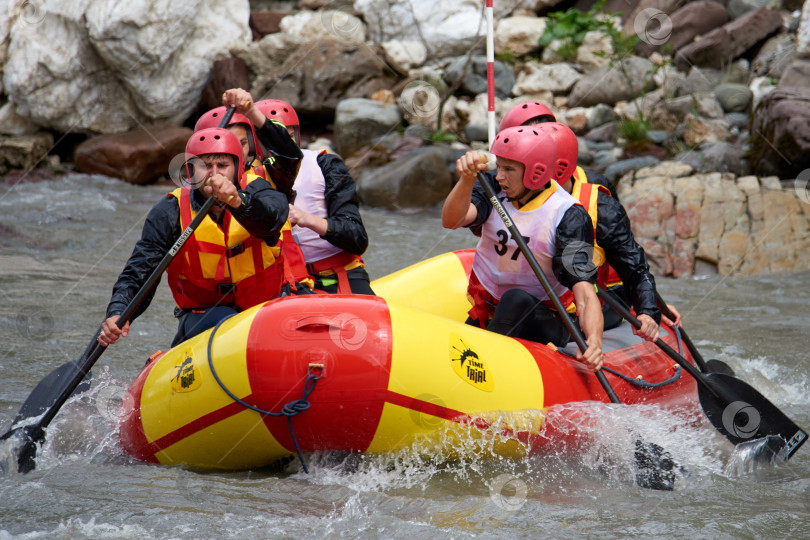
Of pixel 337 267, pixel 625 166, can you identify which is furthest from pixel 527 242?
pixel 625 166

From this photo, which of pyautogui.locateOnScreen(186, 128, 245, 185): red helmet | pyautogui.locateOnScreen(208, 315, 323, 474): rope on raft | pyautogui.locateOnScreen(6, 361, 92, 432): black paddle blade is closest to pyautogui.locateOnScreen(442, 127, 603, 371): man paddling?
pyautogui.locateOnScreen(186, 128, 245, 185): red helmet

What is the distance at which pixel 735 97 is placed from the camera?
9.98 m

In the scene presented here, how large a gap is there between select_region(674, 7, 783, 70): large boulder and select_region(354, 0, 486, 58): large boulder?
308 centimetres

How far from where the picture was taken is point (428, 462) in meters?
3.25

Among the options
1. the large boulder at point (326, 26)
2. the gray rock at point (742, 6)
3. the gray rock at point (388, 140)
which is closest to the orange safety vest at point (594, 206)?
the gray rock at point (388, 140)

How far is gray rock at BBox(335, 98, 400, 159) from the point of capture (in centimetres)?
1084

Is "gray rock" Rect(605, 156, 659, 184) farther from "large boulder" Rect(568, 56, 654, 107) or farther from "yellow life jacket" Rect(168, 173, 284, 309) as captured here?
"yellow life jacket" Rect(168, 173, 284, 309)

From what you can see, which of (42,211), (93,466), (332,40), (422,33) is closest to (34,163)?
(42,211)

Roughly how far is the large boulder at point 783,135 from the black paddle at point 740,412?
4868mm

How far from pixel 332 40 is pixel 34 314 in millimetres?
7405

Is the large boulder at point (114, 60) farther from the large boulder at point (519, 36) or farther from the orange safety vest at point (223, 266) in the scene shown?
the orange safety vest at point (223, 266)

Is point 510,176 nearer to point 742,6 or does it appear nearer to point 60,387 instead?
point 60,387

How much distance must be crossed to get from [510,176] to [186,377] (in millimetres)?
1507

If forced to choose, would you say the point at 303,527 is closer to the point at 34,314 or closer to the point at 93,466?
the point at 93,466
